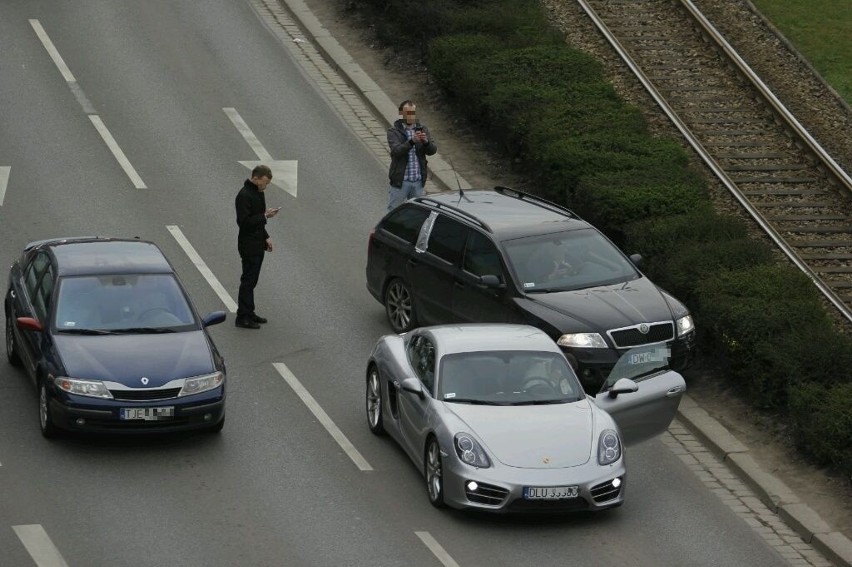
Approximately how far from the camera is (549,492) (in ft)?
41.5

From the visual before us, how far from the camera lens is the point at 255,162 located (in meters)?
23.4

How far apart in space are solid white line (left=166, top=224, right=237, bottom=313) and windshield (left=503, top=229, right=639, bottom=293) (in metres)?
3.68

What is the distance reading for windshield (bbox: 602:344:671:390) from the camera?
50.1ft

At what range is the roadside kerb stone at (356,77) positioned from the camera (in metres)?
23.3

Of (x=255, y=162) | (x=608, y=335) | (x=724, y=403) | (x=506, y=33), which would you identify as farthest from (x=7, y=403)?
(x=506, y=33)

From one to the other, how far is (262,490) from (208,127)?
39.9ft

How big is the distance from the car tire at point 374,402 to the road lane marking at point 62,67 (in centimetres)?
1147

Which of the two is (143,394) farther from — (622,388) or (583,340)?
(583,340)

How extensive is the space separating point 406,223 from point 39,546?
7.29 metres

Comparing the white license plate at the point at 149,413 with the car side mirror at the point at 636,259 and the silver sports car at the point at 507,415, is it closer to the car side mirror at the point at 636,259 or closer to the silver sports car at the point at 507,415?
the silver sports car at the point at 507,415

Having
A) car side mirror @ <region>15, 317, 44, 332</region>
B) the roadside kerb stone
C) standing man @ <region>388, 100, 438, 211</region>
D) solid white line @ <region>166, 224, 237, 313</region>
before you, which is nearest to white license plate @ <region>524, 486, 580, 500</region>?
car side mirror @ <region>15, 317, 44, 332</region>

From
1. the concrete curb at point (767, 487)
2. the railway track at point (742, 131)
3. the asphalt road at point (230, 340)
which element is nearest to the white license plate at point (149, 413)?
the asphalt road at point (230, 340)

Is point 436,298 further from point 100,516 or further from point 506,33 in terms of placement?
point 506,33

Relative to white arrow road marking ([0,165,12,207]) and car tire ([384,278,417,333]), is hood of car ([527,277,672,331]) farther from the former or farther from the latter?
white arrow road marking ([0,165,12,207])
